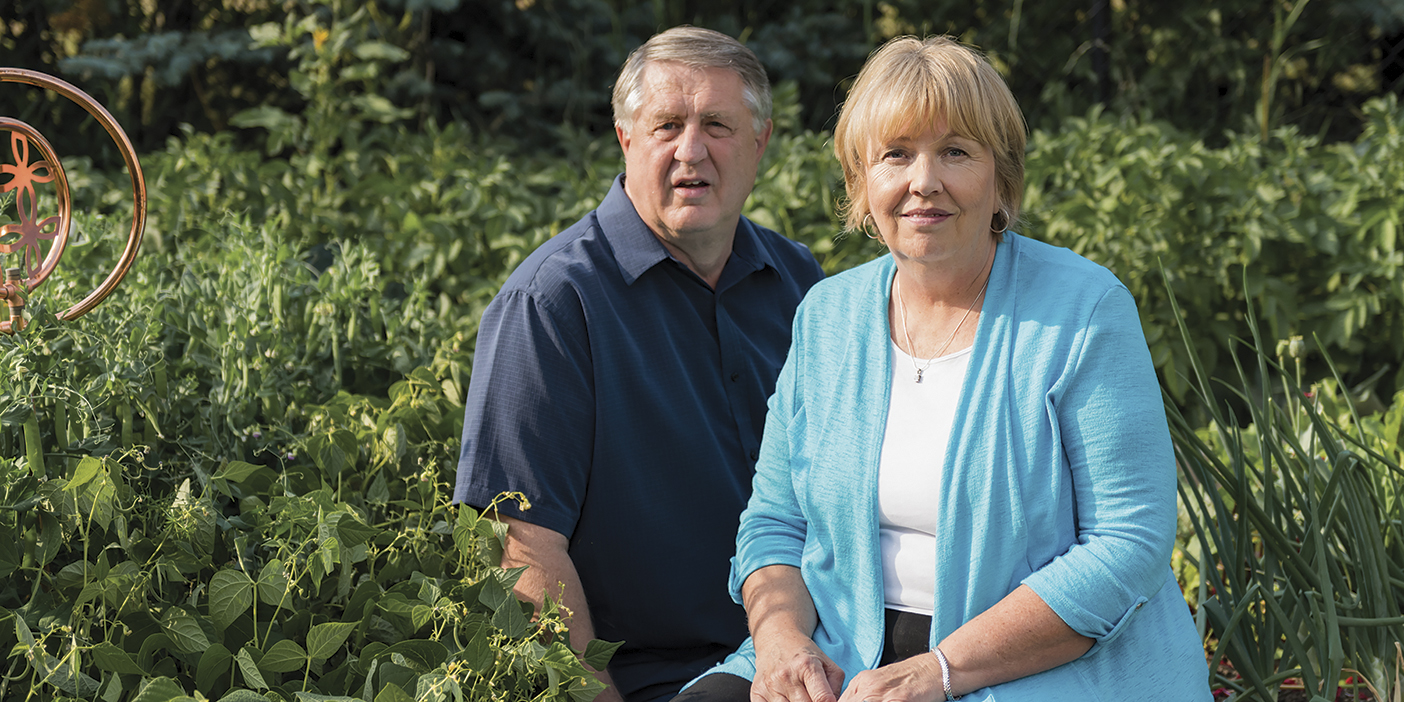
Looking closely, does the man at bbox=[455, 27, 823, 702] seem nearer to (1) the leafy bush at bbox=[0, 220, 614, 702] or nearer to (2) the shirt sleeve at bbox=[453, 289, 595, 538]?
(2) the shirt sleeve at bbox=[453, 289, 595, 538]

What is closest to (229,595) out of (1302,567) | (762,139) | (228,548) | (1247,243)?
(228,548)

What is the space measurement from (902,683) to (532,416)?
762mm

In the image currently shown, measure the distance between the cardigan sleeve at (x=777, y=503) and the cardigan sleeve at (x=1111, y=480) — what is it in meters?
0.41

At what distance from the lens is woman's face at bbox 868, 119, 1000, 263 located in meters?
1.66

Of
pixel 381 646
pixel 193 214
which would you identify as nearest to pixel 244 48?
pixel 193 214

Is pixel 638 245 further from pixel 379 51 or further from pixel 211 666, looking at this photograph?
pixel 379 51

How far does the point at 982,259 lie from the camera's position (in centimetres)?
173

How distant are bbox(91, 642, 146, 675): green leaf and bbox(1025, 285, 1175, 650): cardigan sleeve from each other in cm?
116

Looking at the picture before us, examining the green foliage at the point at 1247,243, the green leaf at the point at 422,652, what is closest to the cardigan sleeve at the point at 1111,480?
the green leaf at the point at 422,652

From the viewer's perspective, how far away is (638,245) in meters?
2.17

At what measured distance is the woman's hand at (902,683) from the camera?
1.54m

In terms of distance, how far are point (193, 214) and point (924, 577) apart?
2766 mm

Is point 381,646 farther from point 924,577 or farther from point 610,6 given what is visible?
point 610,6

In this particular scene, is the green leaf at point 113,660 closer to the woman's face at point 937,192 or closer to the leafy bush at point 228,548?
the leafy bush at point 228,548
